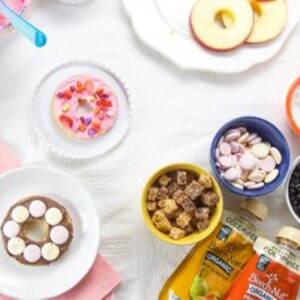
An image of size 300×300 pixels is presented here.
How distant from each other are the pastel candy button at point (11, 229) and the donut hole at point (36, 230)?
16mm

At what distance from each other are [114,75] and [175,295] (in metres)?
0.29

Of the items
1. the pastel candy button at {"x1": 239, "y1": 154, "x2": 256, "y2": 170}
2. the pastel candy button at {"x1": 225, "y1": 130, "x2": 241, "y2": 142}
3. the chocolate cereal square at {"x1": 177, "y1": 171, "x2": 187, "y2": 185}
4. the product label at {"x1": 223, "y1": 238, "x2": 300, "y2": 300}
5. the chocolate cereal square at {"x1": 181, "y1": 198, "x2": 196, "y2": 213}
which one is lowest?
the product label at {"x1": 223, "y1": 238, "x2": 300, "y2": 300}

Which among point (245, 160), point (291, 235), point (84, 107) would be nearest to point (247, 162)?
point (245, 160)

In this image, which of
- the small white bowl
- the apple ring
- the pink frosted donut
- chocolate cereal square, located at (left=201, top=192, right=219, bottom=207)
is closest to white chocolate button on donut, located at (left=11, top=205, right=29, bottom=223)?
the apple ring

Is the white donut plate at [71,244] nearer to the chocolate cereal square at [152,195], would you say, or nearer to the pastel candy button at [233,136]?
the chocolate cereal square at [152,195]

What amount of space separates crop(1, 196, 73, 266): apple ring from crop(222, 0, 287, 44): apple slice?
328 millimetres

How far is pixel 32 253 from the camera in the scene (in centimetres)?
88

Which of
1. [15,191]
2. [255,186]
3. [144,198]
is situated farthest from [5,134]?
[255,186]

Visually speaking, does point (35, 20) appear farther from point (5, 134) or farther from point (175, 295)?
point (175, 295)

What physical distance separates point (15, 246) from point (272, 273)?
31cm

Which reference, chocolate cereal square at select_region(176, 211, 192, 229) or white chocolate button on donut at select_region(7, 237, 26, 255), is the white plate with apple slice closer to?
chocolate cereal square at select_region(176, 211, 192, 229)

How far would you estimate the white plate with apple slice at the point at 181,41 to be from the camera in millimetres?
942

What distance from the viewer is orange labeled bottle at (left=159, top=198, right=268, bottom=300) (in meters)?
0.89

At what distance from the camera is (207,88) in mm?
961
